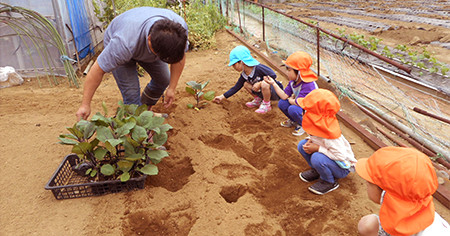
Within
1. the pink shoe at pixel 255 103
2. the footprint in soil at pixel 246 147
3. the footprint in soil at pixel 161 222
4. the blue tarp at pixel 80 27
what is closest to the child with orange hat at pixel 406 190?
the footprint in soil at pixel 161 222

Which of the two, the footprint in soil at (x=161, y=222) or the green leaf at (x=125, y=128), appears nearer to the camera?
the footprint in soil at (x=161, y=222)

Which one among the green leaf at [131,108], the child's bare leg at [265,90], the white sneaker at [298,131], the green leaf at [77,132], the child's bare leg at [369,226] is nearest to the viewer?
the child's bare leg at [369,226]

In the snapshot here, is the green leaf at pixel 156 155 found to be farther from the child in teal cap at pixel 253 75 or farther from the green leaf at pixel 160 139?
the child in teal cap at pixel 253 75

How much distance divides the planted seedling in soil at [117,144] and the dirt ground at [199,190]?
0.65 feet

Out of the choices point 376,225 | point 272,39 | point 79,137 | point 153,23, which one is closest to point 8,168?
point 79,137

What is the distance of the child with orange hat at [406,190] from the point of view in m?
1.27

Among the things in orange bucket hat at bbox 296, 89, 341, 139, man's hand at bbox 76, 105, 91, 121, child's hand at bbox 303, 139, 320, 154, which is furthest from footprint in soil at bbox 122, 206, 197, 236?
orange bucket hat at bbox 296, 89, 341, 139

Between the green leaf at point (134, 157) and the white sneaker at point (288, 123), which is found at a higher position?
the green leaf at point (134, 157)

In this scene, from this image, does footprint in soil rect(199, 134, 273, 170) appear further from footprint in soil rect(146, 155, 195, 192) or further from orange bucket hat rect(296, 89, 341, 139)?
orange bucket hat rect(296, 89, 341, 139)

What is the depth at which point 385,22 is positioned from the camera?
889 centimetres

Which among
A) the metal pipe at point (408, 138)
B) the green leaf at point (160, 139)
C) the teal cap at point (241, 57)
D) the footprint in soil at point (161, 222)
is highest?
the teal cap at point (241, 57)

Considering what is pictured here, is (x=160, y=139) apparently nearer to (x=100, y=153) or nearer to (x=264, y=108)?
(x=100, y=153)

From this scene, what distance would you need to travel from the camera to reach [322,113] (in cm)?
212

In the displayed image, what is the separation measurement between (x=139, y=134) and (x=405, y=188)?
1.62 m
